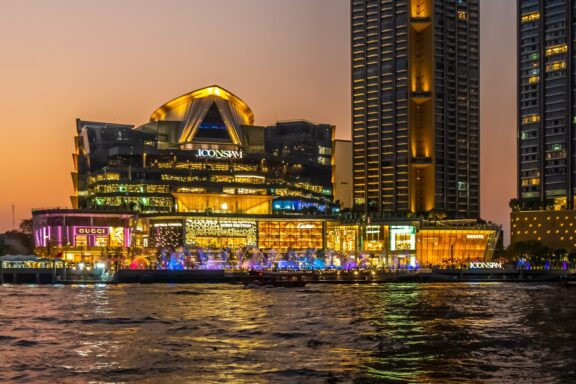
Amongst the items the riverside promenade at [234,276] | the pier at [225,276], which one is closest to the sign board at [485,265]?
the riverside promenade at [234,276]

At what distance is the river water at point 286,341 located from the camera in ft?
161

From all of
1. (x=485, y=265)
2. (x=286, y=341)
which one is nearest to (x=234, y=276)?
(x=485, y=265)

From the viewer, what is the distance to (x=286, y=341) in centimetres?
6356

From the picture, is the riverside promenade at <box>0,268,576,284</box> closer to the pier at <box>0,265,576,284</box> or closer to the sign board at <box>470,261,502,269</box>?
the pier at <box>0,265,576,284</box>

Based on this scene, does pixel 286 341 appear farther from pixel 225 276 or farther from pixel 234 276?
pixel 225 276

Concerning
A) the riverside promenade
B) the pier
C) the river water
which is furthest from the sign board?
the river water

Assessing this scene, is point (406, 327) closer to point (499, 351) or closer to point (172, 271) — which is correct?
point (499, 351)

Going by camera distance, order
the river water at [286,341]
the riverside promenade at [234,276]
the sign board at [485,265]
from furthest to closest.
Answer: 1. the sign board at [485,265]
2. the riverside promenade at [234,276]
3. the river water at [286,341]

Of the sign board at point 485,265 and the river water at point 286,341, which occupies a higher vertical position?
the river water at point 286,341

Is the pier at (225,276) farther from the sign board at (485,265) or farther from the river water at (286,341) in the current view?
the river water at (286,341)

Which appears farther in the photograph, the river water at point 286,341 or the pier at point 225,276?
the pier at point 225,276

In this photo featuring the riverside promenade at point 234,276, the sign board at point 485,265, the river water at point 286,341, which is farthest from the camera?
the sign board at point 485,265

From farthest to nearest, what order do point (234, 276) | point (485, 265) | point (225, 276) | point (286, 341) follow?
point (485, 265)
point (225, 276)
point (234, 276)
point (286, 341)

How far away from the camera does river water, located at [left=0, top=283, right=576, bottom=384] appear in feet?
161
